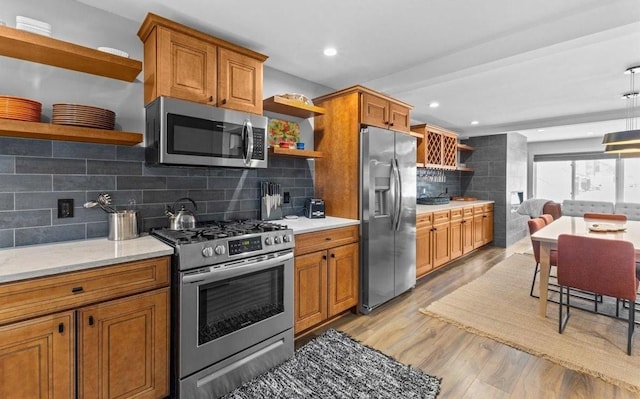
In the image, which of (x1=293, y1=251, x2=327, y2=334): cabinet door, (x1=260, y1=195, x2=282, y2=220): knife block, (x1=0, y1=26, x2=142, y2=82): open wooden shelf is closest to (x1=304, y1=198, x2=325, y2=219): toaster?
(x1=260, y1=195, x2=282, y2=220): knife block

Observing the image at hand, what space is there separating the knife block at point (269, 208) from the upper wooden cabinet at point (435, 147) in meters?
2.76

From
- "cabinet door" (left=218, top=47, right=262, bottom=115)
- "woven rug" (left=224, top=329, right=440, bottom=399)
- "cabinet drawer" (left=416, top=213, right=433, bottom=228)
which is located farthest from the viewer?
"cabinet drawer" (left=416, top=213, right=433, bottom=228)

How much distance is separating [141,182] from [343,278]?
6.11 ft

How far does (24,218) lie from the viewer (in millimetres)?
1785

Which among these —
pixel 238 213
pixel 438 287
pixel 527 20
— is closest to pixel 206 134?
pixel 238 213

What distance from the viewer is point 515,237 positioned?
20.9ft

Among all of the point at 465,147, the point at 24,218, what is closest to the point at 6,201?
the point at 24,218

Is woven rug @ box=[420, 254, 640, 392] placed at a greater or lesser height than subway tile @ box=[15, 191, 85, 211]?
lesser

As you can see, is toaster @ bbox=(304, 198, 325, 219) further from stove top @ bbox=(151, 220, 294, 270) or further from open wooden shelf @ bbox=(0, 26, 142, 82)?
open wooden shelf @ bbox=(0, 26, 142, 82)

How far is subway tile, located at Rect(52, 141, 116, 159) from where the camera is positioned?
188 cm

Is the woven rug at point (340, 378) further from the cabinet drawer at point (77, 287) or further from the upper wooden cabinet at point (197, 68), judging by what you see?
the upper wooden cabinet at point (197, 68)

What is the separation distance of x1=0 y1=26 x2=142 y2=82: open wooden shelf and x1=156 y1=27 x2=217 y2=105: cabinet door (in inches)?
6.6

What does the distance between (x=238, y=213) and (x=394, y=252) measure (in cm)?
169

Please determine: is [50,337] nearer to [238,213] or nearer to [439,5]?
[238,213]
